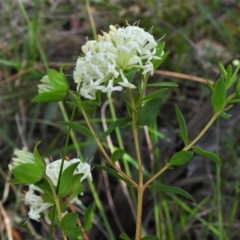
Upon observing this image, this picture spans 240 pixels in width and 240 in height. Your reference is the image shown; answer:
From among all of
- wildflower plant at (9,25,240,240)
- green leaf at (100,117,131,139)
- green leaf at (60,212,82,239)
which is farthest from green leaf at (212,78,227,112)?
green leaf at (60,212,82,239)

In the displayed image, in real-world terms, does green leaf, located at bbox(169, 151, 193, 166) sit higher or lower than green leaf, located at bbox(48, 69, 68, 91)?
lower

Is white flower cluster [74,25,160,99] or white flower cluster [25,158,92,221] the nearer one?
white flower cluster [74,25,160,99]

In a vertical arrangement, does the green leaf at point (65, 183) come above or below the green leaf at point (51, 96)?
below

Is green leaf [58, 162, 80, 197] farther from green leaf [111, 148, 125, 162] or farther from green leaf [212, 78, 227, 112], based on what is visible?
green leaf [212, 78, 227, 112]

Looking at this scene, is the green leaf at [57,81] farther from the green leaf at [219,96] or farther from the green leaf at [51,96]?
the green leaf at [219,96]

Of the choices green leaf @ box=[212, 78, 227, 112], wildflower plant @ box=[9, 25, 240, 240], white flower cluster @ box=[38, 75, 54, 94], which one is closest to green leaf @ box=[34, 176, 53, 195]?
wildflower plant @ box=[9, 25, 240, 240]

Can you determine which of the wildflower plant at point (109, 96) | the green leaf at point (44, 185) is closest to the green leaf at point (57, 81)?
the wildflower plant at point (109, 96)

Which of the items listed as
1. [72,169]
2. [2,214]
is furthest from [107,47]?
[2,214]

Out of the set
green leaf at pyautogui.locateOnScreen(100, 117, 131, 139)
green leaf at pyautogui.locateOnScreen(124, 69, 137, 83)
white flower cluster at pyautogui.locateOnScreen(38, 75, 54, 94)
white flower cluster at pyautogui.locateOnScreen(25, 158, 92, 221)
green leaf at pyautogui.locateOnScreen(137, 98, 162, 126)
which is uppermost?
green leaf at pyautogui.locateOnScreen(124, 69, 137, 83)
